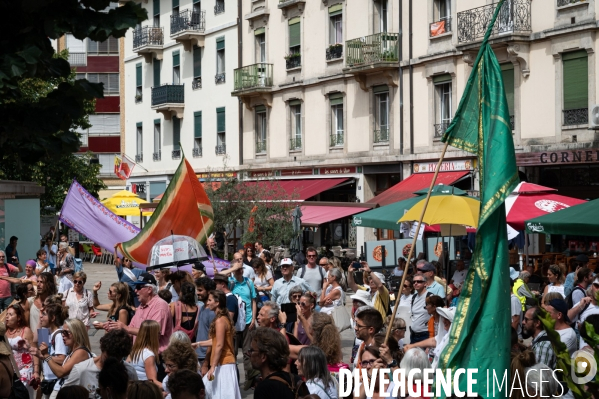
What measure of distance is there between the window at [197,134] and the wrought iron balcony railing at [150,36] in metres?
5.14

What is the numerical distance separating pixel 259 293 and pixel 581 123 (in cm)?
1296

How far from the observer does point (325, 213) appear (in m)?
31.1

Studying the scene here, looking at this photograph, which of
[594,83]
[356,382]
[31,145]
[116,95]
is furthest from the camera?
[116,95]

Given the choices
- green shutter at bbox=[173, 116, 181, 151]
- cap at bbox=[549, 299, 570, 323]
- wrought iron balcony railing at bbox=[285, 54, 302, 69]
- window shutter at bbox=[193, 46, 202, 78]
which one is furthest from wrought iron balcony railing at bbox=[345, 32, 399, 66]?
cap at bbox=[549, 299, 570, 323]

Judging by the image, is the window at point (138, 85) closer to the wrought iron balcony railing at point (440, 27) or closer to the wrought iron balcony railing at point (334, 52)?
the wrought iron balcony railing at point (334, 52)

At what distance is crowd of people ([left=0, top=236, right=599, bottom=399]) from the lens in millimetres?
6770

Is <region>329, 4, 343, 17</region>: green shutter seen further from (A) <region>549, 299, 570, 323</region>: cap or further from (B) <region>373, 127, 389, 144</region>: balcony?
(A) <region>549, 299, 570, 323</region>: cap

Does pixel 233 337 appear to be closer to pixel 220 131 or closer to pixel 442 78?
pixel 442 78

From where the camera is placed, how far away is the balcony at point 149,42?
4556 centimetres

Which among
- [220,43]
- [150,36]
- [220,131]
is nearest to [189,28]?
[220,43]

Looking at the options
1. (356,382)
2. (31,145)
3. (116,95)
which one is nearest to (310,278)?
(356,382)

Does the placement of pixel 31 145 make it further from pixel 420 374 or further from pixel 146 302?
pixel 146 302

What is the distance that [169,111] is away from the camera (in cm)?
4450

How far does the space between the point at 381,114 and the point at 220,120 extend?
10.9 m
